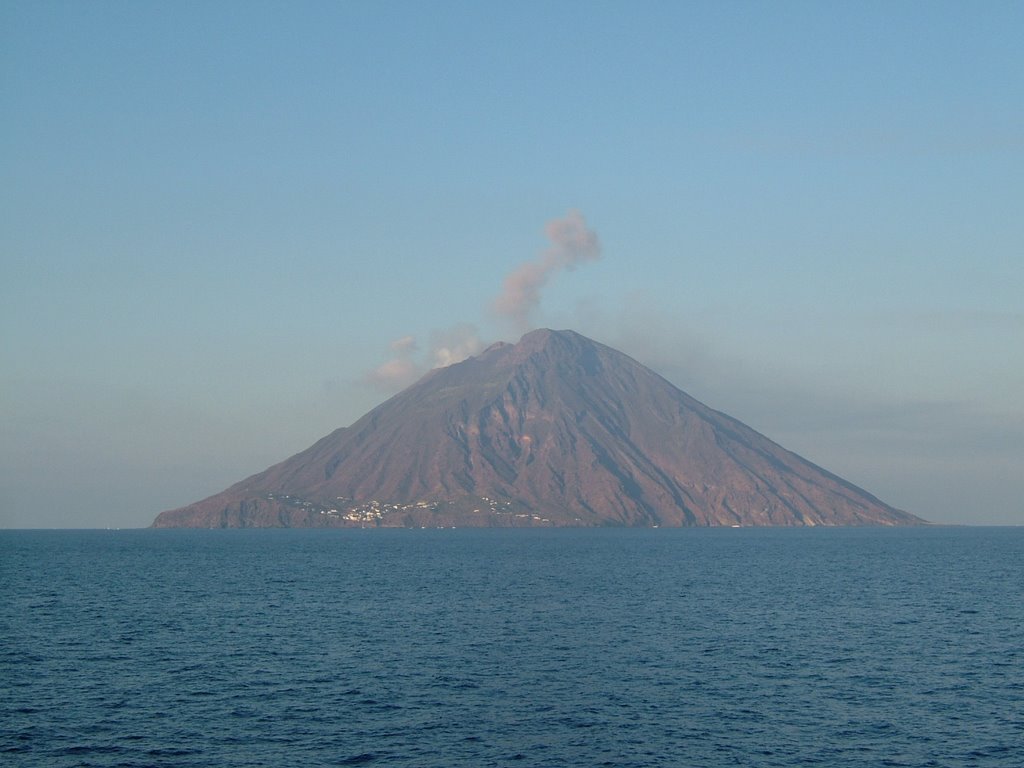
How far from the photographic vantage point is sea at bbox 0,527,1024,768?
51.8 metres

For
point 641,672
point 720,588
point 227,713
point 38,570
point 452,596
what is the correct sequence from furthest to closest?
point 38,570
point 720,588
point 452,596
point 641,672
point 227,713

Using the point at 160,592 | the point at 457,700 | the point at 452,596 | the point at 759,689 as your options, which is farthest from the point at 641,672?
the point at 160,592

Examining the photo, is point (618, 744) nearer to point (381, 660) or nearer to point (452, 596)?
point (381, 660)

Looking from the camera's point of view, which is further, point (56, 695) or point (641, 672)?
point (641, 672)

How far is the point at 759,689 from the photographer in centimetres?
6581

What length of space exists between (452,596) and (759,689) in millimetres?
63607

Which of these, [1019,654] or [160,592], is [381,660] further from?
[160,592]

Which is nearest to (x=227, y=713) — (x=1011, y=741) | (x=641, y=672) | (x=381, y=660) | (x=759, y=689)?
(x=381, y=660)

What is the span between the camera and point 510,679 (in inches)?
2709

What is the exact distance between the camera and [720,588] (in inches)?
5369

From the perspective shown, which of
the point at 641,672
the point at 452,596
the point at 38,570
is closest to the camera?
the point at 641,672

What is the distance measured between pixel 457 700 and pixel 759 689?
19.6 m

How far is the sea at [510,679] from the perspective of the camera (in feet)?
170

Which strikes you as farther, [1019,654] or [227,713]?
[1019,654]
